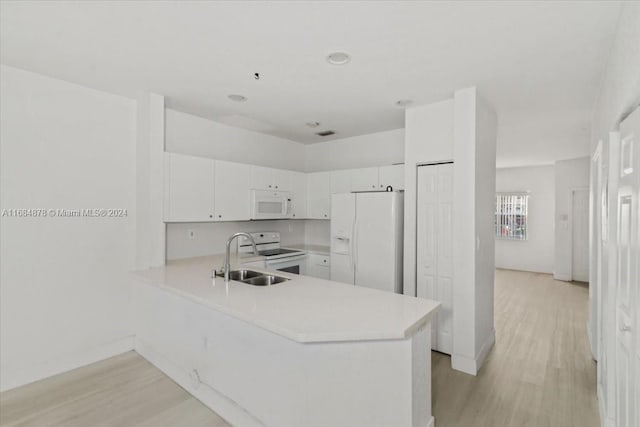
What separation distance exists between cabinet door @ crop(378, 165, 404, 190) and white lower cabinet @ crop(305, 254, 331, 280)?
4.00 feet

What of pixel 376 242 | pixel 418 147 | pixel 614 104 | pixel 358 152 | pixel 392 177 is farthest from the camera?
pixel 358 152

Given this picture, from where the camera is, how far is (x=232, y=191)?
383 cm

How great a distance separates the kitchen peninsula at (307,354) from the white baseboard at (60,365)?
110cm

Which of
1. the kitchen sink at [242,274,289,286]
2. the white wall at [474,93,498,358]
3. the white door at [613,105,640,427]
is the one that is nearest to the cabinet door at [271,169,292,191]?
the kitchen sink at [242,274,289,286]

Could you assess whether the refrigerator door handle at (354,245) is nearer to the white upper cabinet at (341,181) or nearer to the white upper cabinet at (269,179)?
the white upper cabinet at (341,181)

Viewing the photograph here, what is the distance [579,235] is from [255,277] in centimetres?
728

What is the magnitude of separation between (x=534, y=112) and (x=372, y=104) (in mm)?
1862

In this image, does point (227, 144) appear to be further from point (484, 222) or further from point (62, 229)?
point (484, 222)

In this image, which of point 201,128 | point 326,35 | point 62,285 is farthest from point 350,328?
point 201,128

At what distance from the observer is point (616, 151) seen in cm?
183

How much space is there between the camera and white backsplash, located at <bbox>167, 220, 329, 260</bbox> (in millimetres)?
3754

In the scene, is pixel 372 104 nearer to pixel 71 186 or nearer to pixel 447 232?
pixel 447 232

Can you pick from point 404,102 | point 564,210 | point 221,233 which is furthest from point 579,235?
point 221,233

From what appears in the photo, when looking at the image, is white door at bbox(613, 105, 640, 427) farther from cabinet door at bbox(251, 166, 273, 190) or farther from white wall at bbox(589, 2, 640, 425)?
cabinet door at bbox(251, 166, 273, 190)
